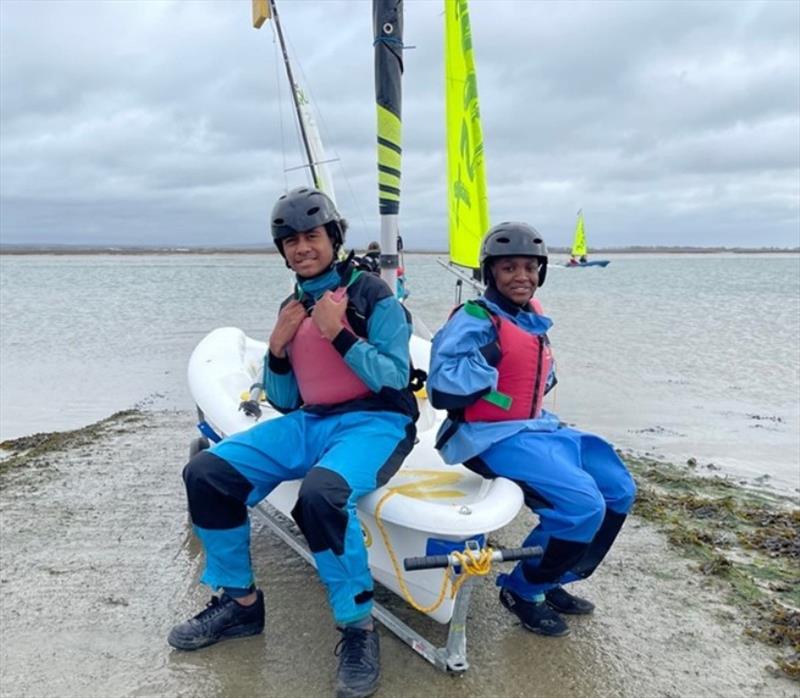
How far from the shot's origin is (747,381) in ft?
33.3

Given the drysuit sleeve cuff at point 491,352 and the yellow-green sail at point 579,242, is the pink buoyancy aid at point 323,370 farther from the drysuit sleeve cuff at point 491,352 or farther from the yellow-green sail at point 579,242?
the yellow-green sail at point 579,242

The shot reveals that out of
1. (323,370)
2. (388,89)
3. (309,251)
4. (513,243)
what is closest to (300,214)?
(309,251)

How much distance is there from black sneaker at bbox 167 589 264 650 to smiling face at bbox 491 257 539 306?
169cm

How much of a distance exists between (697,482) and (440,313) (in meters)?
15.6

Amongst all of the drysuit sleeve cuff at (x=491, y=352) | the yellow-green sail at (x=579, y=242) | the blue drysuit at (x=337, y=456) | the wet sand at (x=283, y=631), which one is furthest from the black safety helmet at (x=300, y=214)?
the yellow-green sail at (x=579, y=242)

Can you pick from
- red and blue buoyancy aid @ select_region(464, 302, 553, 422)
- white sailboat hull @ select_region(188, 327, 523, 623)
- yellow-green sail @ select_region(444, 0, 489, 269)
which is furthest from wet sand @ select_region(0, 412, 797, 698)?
yellow-green sail @ select_region(444, 0, 489, 269)

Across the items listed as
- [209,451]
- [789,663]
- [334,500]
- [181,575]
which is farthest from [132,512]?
[789,663]

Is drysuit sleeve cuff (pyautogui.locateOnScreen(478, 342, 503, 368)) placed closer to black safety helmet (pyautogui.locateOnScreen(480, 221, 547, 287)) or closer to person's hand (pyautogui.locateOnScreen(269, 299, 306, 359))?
black safety helmet (pyautogui.locateOnScreen(480, 221, 547, 287))

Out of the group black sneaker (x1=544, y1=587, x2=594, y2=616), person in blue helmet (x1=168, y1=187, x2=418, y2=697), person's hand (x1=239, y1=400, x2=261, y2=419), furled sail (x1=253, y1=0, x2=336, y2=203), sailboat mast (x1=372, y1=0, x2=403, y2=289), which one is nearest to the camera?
person in blue helmet (x1=168, y1=187, x2=418, y2=697)

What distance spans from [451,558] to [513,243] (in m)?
1.37

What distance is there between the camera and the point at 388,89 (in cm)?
450

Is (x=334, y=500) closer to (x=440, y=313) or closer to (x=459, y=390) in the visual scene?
(x=459, y=390)

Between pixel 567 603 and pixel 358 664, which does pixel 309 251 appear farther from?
pixel 567 603

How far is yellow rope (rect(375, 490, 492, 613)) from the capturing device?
7.70 feet
